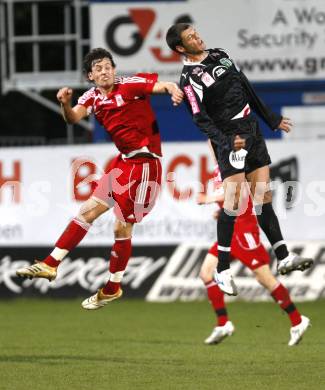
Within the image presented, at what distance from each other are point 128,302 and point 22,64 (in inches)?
218

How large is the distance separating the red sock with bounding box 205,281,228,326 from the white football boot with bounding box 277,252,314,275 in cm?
216

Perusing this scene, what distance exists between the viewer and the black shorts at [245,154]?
36.9 feet

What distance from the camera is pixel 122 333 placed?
47.3ft

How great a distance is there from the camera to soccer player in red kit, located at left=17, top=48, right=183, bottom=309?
37.6ft

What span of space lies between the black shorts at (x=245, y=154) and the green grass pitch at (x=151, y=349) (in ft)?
5.74

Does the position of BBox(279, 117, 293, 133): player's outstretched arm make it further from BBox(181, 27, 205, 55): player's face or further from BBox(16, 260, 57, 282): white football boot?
BBox(16, 260, 57, 282): white football boot

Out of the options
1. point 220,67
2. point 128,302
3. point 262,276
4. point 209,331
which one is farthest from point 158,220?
point 220,67

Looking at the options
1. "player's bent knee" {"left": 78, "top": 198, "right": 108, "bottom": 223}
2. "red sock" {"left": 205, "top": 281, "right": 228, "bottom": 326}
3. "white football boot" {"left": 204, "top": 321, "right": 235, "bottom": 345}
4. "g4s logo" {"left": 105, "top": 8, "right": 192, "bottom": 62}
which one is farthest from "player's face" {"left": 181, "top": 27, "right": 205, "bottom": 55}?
"g4s logo" {"left": 105, "top": 8, "right": 192, "bottom": 62}

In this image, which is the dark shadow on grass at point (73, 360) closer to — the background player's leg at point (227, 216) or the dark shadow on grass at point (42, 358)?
the dark shadow on grass at point (42, 358)

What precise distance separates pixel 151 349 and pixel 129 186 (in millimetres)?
1890

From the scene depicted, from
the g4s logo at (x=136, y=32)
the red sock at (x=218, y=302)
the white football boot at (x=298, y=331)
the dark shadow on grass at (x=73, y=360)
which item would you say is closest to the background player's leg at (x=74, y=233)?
the dark shadow on grass at (x=73, y=360)

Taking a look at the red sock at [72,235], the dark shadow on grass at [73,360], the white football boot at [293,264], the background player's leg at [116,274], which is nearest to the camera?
the white football boot at [293,264]

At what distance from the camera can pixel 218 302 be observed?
1332cm

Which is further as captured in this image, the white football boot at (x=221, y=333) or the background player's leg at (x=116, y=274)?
the white football boot at (x=221, y=333)
